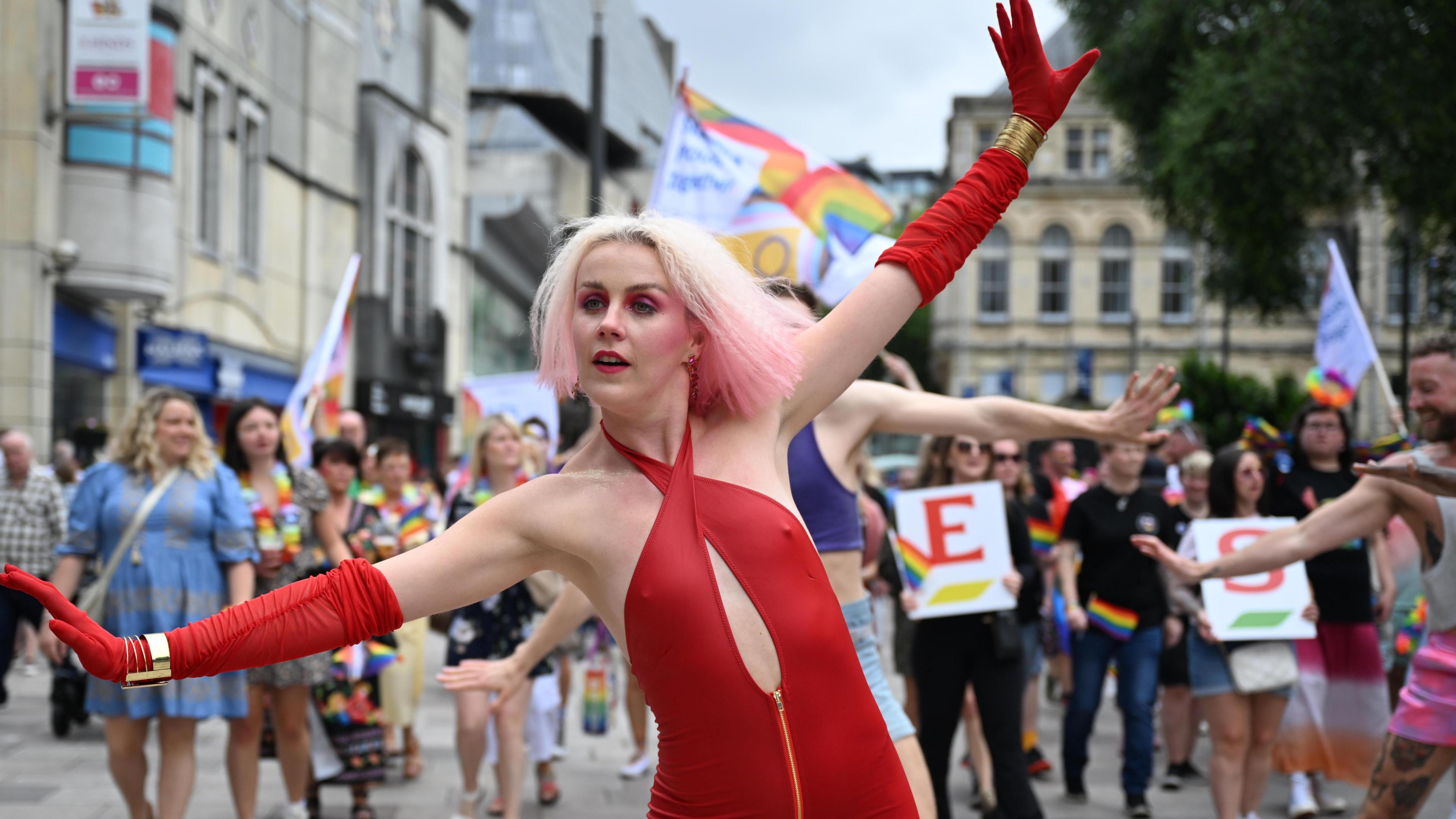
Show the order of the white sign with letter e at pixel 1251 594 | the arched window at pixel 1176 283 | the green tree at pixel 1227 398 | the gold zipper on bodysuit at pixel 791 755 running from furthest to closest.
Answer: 1. the arched window at pixel 1176 283
2. the green tree at pixel 1227 398
3. the white sign with letter e at pixel 1251 594
4. the gold zipper on bodysuit at pixel 791 755

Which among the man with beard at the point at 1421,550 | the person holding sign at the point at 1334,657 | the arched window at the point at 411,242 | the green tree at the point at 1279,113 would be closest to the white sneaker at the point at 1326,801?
the person holding sign at the point at 1334,657

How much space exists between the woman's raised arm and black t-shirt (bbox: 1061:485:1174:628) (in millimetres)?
4814

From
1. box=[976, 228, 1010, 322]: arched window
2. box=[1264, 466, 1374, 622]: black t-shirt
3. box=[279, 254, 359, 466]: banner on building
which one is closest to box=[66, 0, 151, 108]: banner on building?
box=[279, 254, 359, 466]: banner on building

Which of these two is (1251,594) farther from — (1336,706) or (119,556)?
(119,556)

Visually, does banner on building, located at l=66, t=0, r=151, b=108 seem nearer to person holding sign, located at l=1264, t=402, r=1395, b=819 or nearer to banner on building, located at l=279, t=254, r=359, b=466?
banner on building, located at l=279, t=254, r=359, b=466

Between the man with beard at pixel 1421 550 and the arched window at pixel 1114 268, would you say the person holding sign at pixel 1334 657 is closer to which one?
the man with beard at pixel 1421 550

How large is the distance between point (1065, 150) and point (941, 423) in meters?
48.0

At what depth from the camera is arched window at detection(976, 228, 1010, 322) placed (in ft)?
162

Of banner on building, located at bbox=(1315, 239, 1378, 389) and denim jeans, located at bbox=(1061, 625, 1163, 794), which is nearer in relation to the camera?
denim jeans, located at bbox=(1061, 625, 1163, 794)

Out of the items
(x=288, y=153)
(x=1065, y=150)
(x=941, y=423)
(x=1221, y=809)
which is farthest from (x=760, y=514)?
(x=1065, y=150)

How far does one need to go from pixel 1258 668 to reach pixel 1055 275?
45.0 m

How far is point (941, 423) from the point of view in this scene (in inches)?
163

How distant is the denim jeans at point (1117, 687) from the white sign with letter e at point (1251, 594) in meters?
0.78

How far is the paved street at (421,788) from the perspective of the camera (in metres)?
6.66
